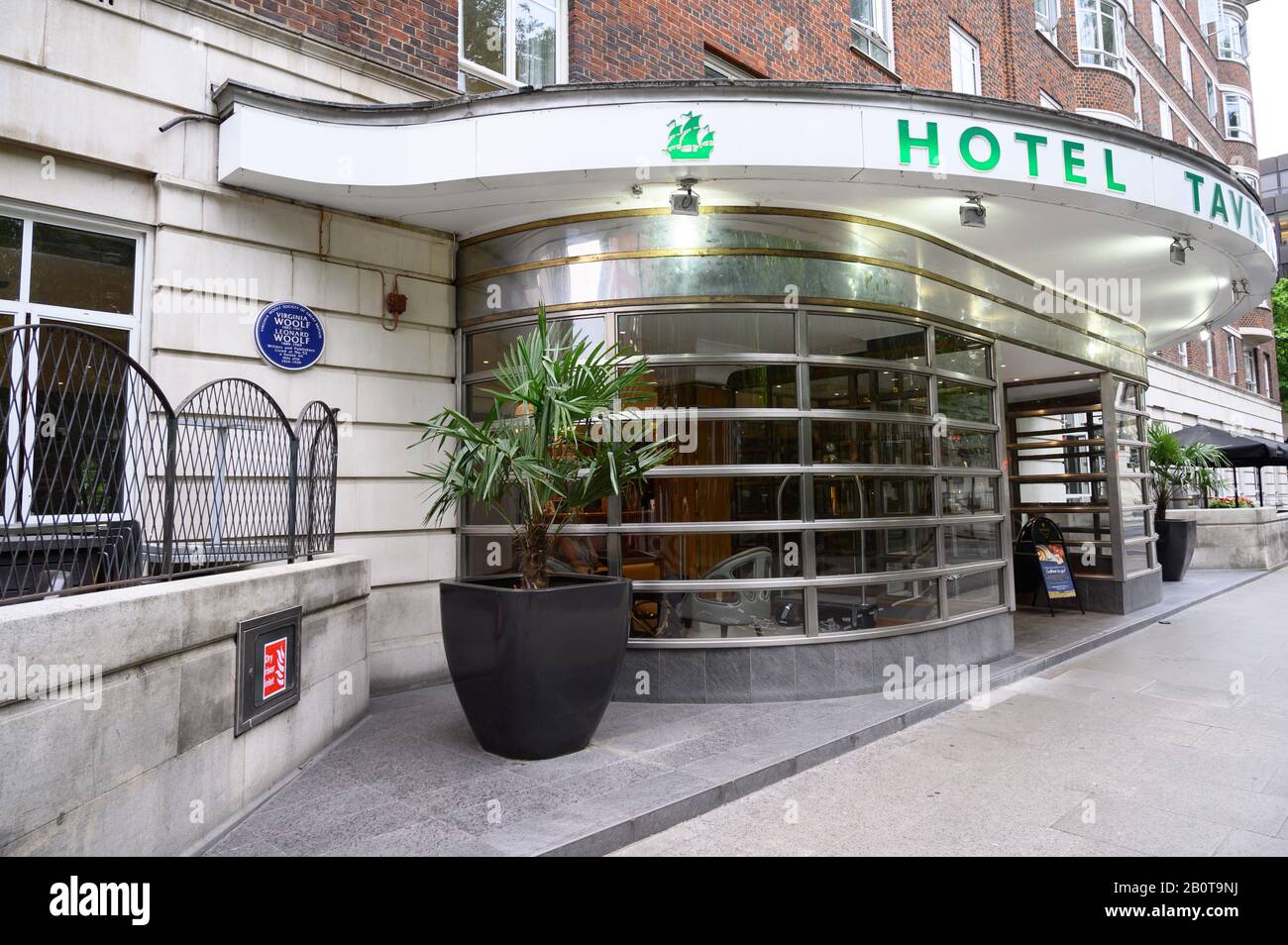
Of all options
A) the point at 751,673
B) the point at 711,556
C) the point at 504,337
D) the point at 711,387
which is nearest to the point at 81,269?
the point at 504,337

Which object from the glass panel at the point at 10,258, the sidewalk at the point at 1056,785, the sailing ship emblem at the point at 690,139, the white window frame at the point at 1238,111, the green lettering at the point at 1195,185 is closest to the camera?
the sidewalk at the point at 1056,785

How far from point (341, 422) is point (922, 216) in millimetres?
5385

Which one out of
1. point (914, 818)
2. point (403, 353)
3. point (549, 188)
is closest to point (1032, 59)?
point (549, 188)

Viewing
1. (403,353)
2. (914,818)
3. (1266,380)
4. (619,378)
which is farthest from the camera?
(1266,380)

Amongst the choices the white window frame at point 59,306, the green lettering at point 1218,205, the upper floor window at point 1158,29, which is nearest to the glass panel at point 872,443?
the green lettering at point 1218,205

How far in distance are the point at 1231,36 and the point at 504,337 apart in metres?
33.9

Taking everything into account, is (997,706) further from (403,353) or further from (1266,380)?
(1266,380)

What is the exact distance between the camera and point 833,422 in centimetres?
655

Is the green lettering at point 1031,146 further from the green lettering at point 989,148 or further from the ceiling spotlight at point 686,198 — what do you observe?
the ceiling spotlight at point 686,198

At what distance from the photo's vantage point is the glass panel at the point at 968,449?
743cm

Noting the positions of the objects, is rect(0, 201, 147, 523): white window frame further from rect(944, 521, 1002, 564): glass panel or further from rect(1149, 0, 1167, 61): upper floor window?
rect(1149, 0, 1167, 61): upper floor window

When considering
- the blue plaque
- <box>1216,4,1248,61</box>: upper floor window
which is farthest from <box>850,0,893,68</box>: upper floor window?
<box>1216,4,1248,61</box>: upper floor window

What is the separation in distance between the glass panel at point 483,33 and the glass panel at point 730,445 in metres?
4.41

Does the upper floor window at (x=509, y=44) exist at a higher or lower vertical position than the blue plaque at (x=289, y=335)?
higher
